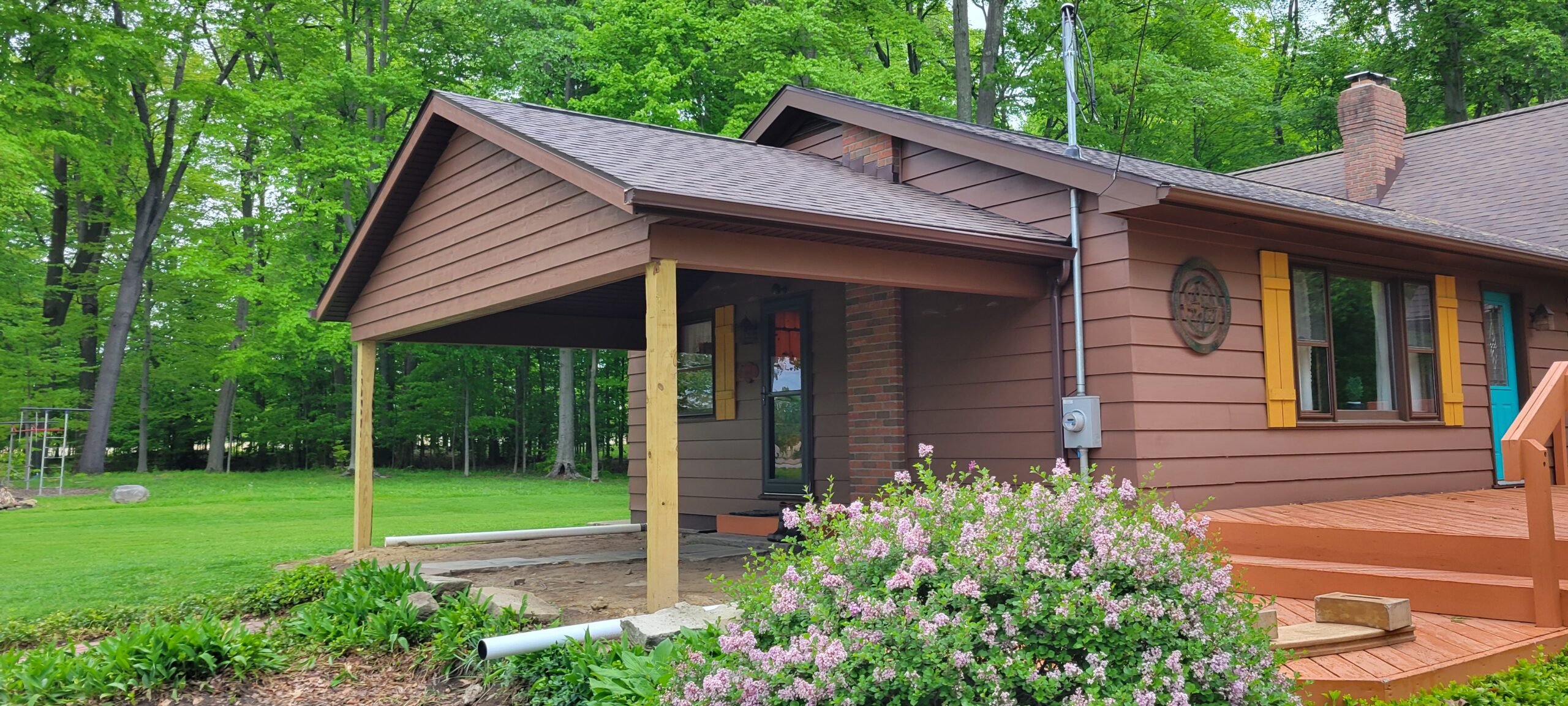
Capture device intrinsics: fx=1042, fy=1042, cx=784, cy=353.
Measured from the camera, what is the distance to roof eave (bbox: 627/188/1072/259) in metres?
5.50

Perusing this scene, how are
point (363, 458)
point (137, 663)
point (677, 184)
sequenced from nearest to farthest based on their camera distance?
point (137, 663)
point (677, 184)
point (363, 458)

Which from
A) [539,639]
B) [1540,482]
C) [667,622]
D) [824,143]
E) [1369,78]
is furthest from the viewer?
[1369,78]

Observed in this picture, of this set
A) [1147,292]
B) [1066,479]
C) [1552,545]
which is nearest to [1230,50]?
[1147,292]

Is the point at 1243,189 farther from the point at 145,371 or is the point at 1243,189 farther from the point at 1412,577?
the point at 145,371

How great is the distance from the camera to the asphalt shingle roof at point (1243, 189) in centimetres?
763

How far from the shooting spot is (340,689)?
5.61 metres

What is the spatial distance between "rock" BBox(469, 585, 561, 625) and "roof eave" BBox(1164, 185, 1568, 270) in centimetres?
443

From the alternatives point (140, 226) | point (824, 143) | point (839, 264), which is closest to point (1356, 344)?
point (839, 264)

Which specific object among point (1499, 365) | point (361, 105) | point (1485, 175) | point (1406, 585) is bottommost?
point (1406, 585)

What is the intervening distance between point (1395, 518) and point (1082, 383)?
1.99 metres

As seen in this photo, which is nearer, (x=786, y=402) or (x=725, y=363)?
(x=786, y=402)

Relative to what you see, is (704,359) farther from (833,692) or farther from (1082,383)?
(833,692)

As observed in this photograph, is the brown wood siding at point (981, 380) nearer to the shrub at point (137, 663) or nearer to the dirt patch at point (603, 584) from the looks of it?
the dirt patch at point (603, 584)

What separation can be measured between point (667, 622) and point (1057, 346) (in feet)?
11.8
